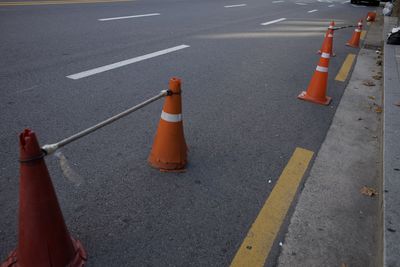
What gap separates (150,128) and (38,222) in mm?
2158

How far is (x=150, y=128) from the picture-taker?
4059 millimetres

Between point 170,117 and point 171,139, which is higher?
point 170,117

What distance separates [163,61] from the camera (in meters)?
6.71

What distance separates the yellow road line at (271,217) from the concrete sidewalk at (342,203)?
0.09m

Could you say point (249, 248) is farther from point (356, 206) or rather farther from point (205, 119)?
point (205, 119)

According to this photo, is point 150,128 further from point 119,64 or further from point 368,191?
point 119,64

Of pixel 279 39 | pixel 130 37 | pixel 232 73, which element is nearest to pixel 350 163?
pixel 232 73

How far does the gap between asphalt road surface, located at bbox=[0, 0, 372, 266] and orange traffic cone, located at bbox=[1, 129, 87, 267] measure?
0.25m

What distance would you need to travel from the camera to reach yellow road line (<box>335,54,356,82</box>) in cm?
682

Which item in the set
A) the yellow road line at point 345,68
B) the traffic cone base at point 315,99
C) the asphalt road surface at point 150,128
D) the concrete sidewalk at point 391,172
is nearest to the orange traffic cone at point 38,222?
the asphalt road surface at point 150,128

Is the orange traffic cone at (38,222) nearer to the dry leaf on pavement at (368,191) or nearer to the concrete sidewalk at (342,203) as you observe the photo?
the concrete sidewalk at (342,203)

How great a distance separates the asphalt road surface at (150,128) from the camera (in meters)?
2.55

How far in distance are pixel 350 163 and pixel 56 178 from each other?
9.30ft

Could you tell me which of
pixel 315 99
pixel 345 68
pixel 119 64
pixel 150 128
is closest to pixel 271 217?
pixel 150 128
